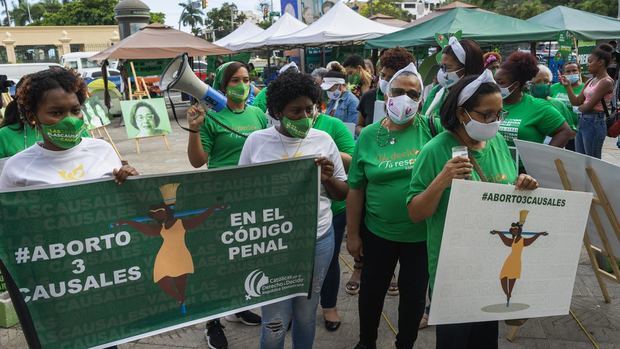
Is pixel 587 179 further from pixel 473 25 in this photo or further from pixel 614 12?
pixel 614 12

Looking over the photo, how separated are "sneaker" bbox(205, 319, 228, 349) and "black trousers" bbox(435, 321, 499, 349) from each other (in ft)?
5.14

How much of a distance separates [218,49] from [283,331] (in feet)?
48.0

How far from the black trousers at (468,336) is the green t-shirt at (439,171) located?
0.26 m

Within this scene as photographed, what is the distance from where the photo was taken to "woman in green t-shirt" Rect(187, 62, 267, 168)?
3.07 meters

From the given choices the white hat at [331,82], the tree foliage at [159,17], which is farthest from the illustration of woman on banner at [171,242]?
the tree foliage at [159,17]

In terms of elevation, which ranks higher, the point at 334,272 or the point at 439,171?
the point at 439,171

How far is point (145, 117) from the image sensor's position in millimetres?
10461

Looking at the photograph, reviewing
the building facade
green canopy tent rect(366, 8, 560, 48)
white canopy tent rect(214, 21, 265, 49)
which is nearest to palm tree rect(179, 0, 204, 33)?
the building facade

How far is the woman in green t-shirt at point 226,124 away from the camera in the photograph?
3072 mm

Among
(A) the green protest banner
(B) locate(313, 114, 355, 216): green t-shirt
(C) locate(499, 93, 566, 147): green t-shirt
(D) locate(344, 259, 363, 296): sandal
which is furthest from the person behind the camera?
(D) locate(344, 259, 363, 296): sandal

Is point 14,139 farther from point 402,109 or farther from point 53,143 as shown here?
point 402,109

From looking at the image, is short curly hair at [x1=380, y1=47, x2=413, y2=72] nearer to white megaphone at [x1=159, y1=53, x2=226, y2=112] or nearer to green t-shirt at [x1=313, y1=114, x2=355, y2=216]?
green t-shirt at [x1=313, y1=114, x2=355, y2=216]

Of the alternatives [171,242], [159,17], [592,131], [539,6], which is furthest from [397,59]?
[159,17]

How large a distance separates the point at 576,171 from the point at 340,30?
1185 centimetres
